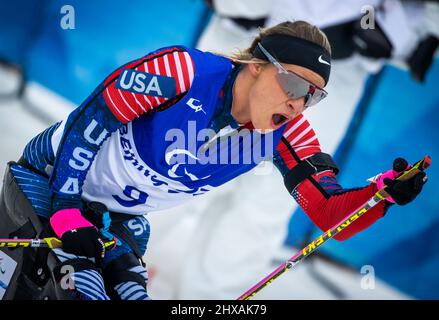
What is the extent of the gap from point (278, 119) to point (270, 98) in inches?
3.5

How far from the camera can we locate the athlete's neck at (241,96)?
82.4 inches

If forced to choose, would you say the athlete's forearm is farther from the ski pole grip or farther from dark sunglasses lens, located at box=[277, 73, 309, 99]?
dark sunglasses lens, located at box=[277, 73, 309, 99]

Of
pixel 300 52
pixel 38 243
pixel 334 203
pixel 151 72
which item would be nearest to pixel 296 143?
pixel 334 203

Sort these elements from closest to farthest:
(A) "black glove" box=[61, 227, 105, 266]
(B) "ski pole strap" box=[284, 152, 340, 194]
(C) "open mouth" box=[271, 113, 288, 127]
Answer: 1. (A) "black glove" box=[61, 227, 105, 266]
2. (C) "open mouth" box=[271, 113, 288, 127]
3. (B) "ski pole strap" box=[284, 152, 340, 194]

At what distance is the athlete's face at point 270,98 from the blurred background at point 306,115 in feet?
2.23

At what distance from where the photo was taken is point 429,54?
3537 millimetres

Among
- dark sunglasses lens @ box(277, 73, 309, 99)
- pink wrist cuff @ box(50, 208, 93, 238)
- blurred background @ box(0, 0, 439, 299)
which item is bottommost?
pink wrist cuff @ box(50, 208, 93, 238)

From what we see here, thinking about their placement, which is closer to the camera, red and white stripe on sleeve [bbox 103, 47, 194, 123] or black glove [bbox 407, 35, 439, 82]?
red and white stripe on sleeve [bbox 103, 47, 194, 123]

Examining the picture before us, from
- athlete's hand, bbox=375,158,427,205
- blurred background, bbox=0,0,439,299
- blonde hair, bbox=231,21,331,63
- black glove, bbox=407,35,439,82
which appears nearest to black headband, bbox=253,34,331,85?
blonde hair, bbox=231,21,331,63

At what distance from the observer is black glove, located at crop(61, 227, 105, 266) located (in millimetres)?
1966

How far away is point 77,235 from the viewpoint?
6.48 ft

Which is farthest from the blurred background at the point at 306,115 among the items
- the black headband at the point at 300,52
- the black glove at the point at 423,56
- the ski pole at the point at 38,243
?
the ski pole at the point at 38,243

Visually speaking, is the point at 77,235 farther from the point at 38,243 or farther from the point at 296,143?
the point at 296,143

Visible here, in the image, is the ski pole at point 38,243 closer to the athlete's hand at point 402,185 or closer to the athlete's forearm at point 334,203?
the athlete's forearm at point 334,203
